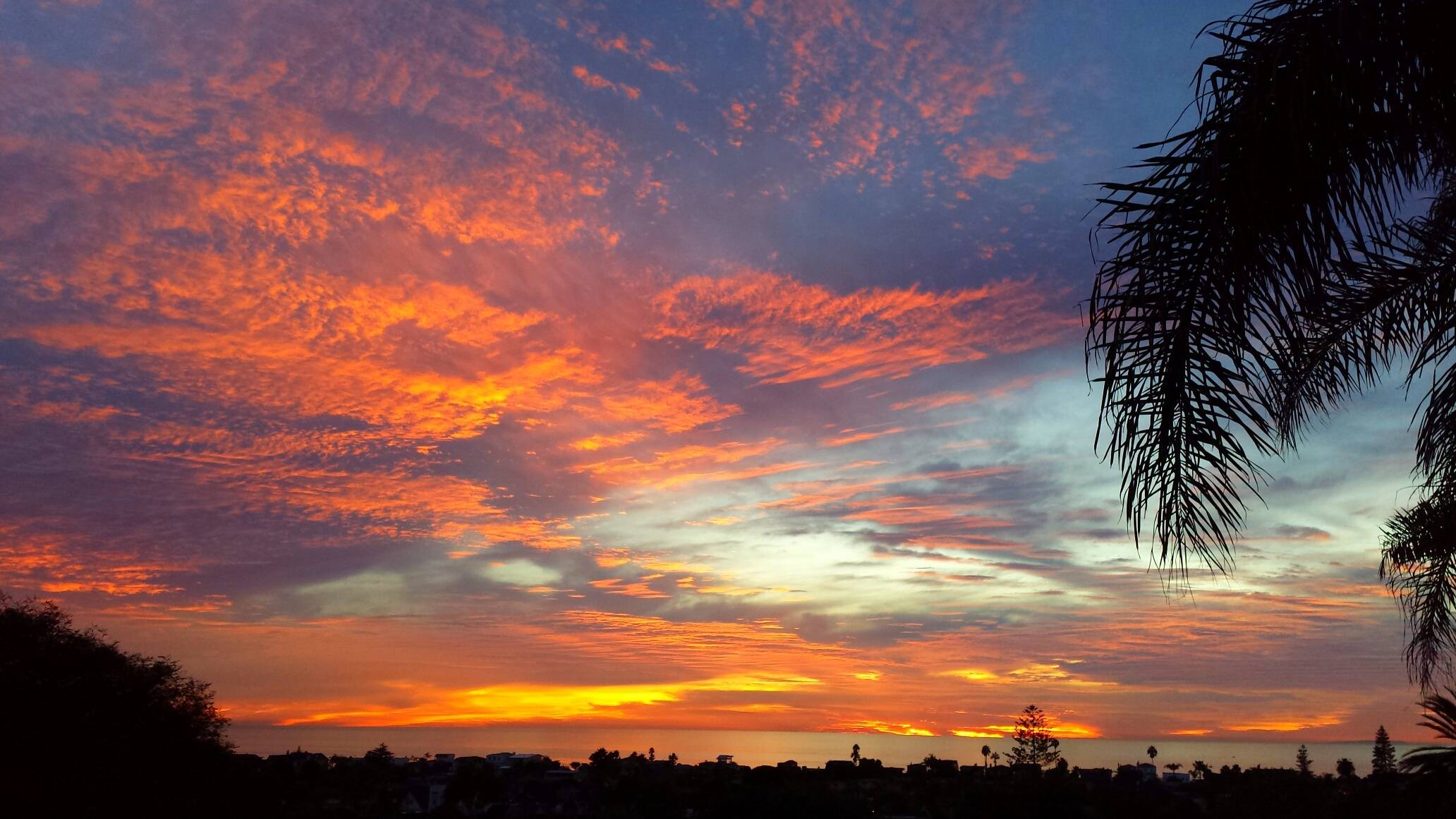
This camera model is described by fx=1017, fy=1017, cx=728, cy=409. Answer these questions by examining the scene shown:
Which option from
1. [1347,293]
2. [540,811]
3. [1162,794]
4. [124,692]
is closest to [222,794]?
[124,692]

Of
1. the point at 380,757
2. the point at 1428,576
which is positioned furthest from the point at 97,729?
the point at 380,757

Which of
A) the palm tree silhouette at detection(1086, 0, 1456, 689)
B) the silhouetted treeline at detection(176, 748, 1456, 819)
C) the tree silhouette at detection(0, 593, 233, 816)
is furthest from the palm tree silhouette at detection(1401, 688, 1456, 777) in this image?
the tree silhouette at detection(0, 593, 233, 816)

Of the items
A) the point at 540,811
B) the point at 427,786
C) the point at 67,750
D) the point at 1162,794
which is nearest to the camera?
the point at 67,750

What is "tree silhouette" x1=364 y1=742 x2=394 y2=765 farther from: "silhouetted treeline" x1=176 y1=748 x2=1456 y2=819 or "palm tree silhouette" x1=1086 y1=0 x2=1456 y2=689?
"palm tree silhouette" x1=1086 y1=0 x2=1456 y2=689

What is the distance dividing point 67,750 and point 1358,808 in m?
31.8

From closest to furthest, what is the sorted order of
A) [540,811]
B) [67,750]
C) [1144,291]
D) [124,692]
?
[1144,291] < [67,750] < [124,692] < [540,811]

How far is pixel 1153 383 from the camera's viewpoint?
4910 millimetres

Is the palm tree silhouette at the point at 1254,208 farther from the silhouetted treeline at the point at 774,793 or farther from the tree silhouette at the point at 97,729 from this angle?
the tree silhouette at the point at 97,729

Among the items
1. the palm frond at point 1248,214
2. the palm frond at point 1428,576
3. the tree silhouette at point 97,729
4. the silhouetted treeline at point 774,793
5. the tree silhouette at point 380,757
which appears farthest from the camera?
the tree silhouette at point 380,757

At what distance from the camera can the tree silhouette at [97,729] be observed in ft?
72.3

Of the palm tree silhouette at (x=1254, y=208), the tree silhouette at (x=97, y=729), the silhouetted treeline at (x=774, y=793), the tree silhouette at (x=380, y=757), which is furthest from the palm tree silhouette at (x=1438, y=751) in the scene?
the tree silhouette at (x=380, y=757)

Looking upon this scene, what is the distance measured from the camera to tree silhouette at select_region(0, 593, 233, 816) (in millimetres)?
22031

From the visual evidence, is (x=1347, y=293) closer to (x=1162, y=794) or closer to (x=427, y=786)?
(x=1162, y=794)

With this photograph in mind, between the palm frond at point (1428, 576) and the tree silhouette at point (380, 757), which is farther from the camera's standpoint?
the tree silhouette at point (380, 757)
